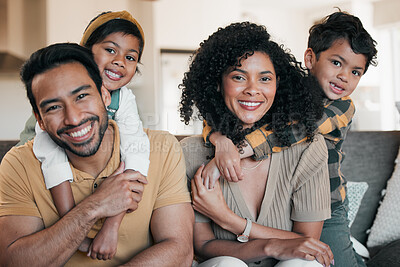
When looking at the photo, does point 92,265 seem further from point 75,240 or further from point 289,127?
point 289,127

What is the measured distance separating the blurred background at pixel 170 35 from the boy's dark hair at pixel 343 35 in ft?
2.34

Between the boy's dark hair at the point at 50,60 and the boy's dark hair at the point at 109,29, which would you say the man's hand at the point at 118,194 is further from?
the boy's dark hair at the point at 109,29

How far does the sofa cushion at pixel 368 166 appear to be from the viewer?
2232 mm

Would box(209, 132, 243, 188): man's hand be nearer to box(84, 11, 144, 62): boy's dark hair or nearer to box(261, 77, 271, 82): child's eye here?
box(261, 77, 271, 82): child's eye

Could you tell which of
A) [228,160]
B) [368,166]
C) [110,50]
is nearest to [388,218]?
[368,166]

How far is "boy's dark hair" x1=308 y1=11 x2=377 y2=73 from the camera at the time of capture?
1810 mm

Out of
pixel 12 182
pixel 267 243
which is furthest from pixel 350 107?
pixel 12 182

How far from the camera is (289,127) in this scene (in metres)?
1.64

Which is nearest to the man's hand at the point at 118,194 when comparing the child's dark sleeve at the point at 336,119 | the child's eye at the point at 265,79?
the child's eye at the point at 265,79

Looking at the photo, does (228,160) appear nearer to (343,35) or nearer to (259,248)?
(259,248)

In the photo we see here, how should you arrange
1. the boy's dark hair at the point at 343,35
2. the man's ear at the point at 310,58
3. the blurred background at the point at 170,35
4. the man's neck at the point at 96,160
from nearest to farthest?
the man's neck at the point at 96,160, the boy's dark hair at the point at 343,35, the man's ear at the point at 310,58, the blurred background at the point at 170,35

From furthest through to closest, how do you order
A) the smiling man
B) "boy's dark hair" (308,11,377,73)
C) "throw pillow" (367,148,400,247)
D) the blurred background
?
1. the blurred background
2. "throw pillow" (367,148,400,247)
3. "boy's dark hair" (308,11,377,73)
4. the smiling man

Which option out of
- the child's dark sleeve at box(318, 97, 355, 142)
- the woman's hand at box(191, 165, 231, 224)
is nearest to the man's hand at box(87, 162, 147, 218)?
the woman's hand at box(191, 165, 231, 224)

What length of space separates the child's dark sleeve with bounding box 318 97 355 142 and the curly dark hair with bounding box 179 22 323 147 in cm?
6
